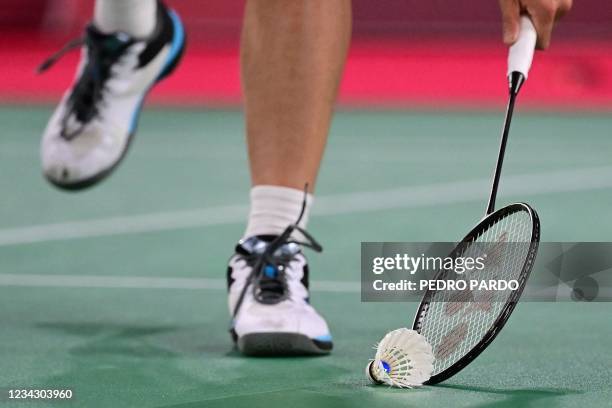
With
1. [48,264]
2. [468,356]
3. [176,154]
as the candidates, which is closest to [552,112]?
[176,154]

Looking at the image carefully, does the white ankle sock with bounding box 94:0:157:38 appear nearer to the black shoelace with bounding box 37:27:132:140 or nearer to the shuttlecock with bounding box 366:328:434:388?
the black shoelace with bounding box 37:27:132:140

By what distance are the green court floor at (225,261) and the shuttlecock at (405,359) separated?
2 cm

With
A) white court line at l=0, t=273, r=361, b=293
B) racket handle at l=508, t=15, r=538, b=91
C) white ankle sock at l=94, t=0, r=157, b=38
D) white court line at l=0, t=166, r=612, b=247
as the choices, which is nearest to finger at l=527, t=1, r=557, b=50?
racket handle at l=508, t=15, r=538, b=91

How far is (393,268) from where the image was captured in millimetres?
1928

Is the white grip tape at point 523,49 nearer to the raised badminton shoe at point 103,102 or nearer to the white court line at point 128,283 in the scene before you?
the raised badminton shoe at point 103,102

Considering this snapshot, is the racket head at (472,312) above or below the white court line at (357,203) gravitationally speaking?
above

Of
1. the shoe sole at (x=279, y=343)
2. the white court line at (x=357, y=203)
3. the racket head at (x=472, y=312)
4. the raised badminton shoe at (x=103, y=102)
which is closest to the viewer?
the racket head at (x=472, y=312)

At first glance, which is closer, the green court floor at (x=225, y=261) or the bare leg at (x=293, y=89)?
the green court floor at (x=225, y=261)

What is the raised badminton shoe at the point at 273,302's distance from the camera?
2023 mm

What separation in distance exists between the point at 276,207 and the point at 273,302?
0.16 metres

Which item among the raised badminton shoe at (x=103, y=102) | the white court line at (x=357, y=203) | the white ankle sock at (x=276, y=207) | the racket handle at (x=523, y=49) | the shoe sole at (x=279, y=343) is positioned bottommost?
the white court line at (x=357, y=203)

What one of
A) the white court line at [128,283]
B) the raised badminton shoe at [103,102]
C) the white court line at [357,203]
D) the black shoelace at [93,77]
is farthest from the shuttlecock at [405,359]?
the white court line at [357,203]

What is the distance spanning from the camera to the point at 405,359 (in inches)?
68.8

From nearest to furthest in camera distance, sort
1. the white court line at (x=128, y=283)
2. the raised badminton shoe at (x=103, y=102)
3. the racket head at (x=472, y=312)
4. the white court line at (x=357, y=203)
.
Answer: the racket head at (x=472, y=312) → the raised badminton shoe at (x=103, y=102) → the white court line at (x=128, y=283) → the white court line at (x=357, y=203)
